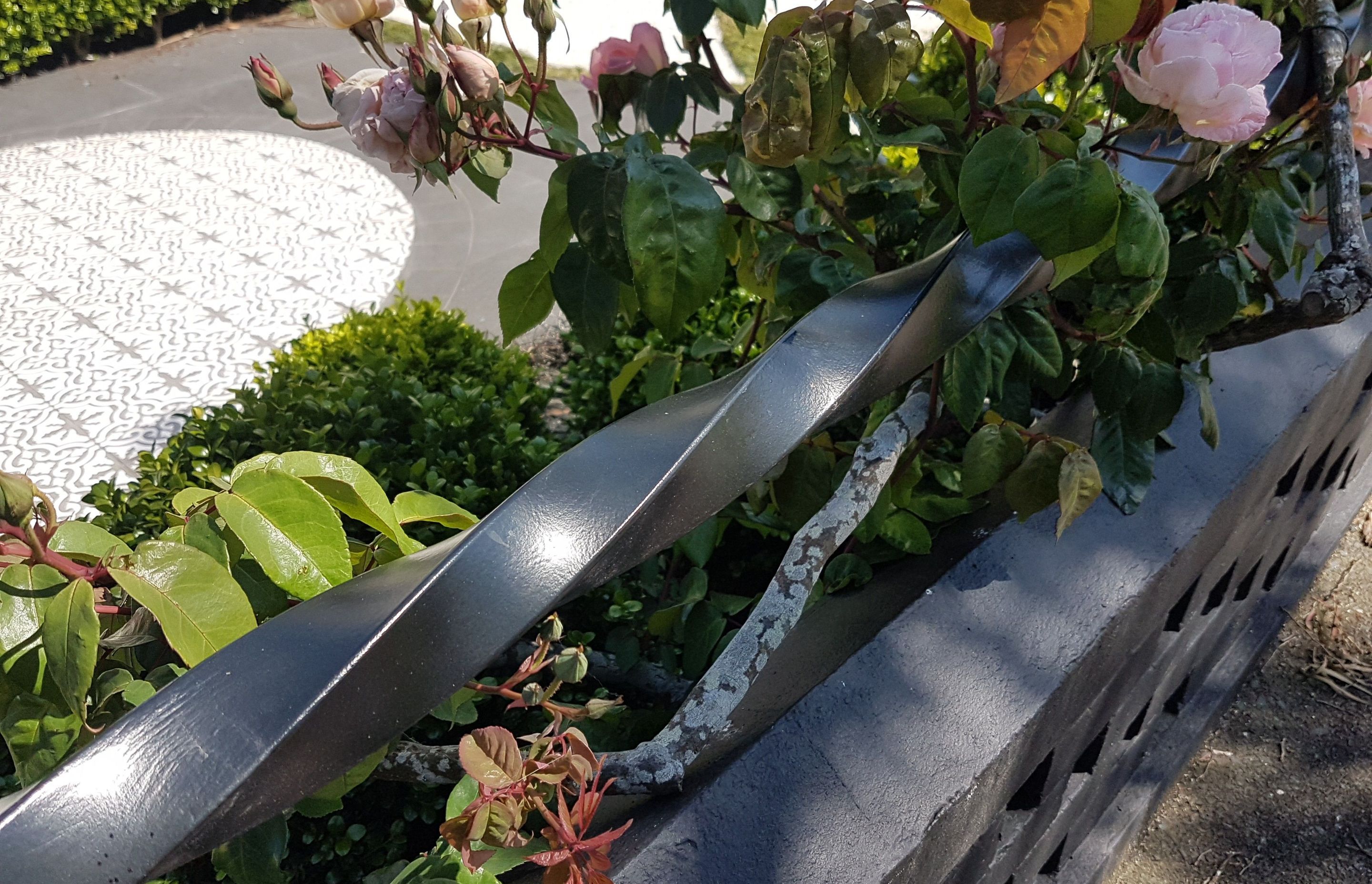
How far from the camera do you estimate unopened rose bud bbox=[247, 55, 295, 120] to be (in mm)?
1190

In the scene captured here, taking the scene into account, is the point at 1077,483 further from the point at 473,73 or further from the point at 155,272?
the point at 155,272

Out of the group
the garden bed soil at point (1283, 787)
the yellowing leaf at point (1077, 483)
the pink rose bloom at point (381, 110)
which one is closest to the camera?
the pink rose bloom at point (381, 110)

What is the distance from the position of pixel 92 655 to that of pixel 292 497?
208 millimetres

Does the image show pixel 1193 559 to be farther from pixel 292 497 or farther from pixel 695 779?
pixel 292 497

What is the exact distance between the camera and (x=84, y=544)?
3.02 ft

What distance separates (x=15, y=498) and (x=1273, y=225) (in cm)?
159

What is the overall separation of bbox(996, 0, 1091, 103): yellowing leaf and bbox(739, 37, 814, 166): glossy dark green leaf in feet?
0.64

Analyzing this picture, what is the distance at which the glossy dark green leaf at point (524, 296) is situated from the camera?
1.43m

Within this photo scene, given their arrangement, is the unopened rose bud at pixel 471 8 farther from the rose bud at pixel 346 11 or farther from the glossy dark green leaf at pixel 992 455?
the glossy dark green leaf at pixel 992 455

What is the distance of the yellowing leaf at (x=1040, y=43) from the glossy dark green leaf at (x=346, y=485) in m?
0.74

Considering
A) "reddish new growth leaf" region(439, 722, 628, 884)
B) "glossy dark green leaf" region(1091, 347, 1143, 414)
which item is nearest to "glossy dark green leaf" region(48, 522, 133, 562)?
"reddish new growth leaf" region(439, 722, 628, 884)

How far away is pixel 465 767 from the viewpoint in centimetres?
82

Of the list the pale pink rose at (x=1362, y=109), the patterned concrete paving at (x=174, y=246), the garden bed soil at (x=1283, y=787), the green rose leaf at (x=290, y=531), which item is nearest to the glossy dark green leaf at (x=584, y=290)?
the green rose leaf at (x=290, y=531)

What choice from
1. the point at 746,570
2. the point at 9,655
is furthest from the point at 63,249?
the point at 9,655
